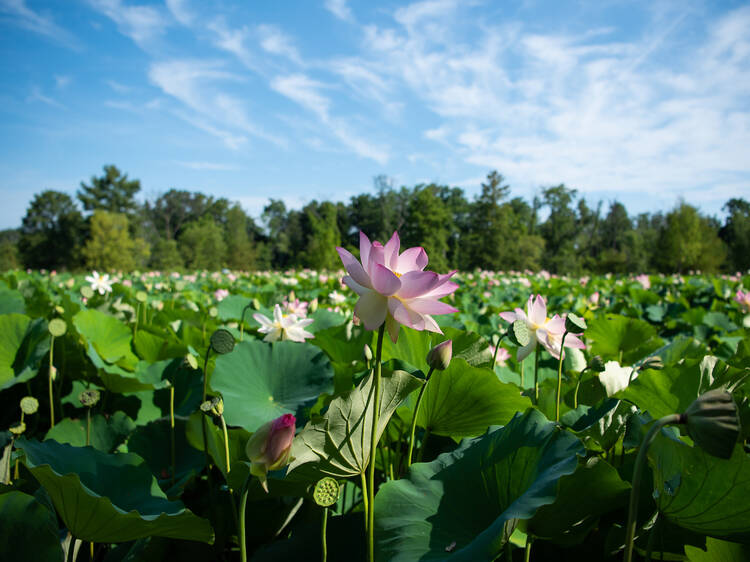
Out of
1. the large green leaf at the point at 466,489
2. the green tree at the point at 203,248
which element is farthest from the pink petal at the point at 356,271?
the green tree at the point at 203,248

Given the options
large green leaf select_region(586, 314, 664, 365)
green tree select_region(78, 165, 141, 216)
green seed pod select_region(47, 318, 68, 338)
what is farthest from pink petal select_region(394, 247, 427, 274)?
green tree select_region(78, 165, 141, 216)

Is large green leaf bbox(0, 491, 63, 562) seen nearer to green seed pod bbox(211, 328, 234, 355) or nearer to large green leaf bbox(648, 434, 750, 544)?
green seed pod bbox(211, 328, 234, 355)

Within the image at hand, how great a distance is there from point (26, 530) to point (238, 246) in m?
36.5

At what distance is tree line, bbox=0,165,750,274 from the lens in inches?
995

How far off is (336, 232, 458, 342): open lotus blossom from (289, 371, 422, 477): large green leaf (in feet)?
0.25

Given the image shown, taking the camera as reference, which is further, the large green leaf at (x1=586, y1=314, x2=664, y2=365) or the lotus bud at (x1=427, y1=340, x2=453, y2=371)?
the large green leaf at (x1=586, y1=314, x2=664, y2=365)

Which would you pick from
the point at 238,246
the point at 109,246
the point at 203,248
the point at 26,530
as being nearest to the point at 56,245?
the point at 109,246

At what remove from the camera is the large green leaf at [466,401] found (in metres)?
0.71

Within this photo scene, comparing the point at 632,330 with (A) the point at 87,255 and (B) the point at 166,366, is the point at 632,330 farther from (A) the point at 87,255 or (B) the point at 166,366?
(A) the point at 87,255

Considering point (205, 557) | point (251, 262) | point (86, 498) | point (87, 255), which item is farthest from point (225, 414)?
point (251, 262)

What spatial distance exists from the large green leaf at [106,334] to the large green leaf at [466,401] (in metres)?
1.06

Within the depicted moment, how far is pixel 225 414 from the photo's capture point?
34.9 inches

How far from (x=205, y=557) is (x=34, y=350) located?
33.2 inches

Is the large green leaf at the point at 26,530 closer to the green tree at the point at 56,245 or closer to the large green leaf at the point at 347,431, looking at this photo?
the large green leaf at the point at 347,431
